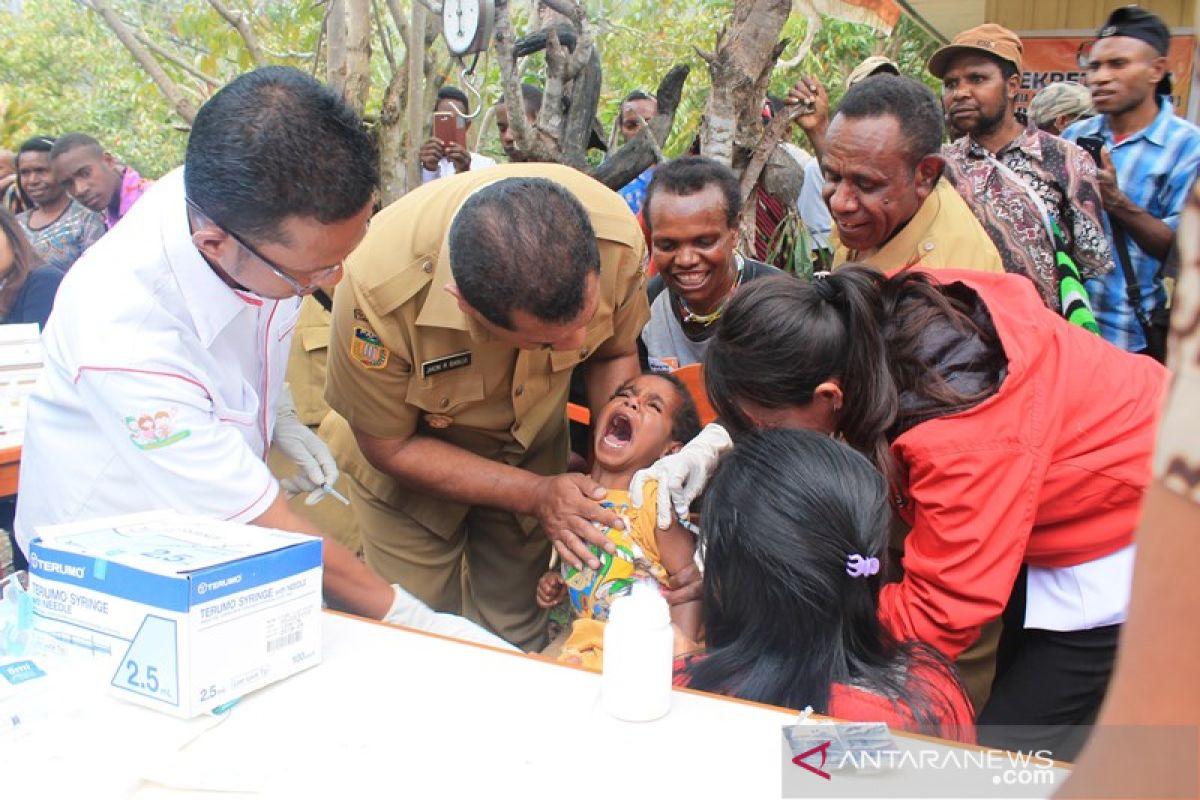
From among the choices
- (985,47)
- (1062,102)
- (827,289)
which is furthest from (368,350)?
(1062,102)

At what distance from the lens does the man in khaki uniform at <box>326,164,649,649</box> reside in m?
2.46

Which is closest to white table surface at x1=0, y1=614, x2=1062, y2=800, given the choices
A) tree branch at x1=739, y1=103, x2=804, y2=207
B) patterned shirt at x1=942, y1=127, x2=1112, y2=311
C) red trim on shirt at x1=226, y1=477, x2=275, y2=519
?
red trim on shirt at x1=226, y1=477, x2=275, y2=519

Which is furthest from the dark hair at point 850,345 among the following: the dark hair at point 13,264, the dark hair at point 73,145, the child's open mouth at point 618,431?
the dark hair at point 73,145

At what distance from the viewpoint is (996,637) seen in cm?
240

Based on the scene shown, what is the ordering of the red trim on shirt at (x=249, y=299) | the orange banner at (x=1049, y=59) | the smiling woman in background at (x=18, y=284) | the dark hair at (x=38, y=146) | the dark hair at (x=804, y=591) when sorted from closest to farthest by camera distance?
the dark hair at (x=804, y=591) < the red trim on shirt at (x=249, y=299) < the smiling woman in background at (x=18, y=284) < the dark hair at (x=38, y=146) < the orange banner at (x=1049, y=59)

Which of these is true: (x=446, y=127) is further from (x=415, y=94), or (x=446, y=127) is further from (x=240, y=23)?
(x=240, y=23)

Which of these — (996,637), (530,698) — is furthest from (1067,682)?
(530,698)

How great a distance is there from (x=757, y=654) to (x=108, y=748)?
1.13 m

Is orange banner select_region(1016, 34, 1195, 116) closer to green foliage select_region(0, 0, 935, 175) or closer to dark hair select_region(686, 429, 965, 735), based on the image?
green foliage select_region(0, 0, 935, 175)

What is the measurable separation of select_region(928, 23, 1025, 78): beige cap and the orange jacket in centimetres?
208

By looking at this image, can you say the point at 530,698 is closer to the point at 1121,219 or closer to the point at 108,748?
the point at 108,748

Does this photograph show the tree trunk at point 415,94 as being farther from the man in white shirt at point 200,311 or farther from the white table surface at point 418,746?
the white table surface at point 418,746

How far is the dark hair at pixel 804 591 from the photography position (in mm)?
1759

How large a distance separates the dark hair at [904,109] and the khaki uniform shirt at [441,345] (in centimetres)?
85
